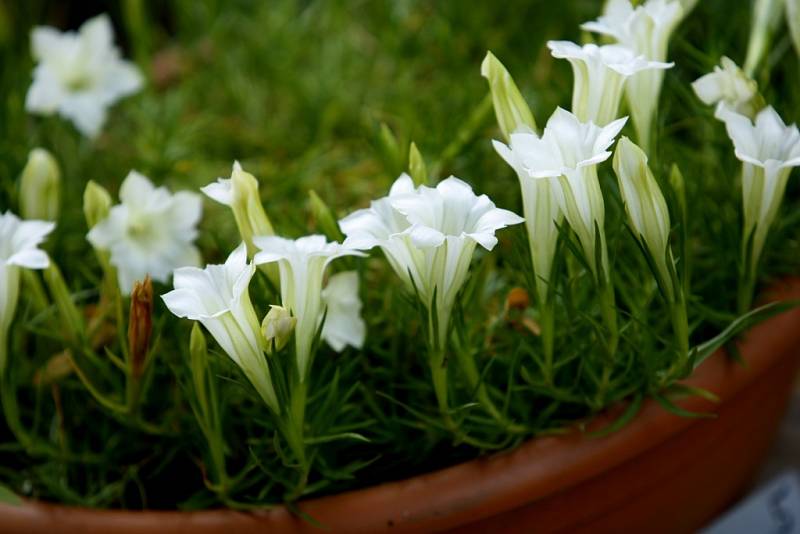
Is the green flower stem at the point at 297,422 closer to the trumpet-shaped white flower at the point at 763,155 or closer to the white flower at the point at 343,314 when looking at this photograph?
the white flower at the point at 343,314

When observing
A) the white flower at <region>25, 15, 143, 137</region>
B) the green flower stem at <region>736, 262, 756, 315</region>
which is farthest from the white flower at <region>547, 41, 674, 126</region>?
the white flower at <region>25, 15, 143, 137</region>

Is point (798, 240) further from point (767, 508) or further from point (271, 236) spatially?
point (271, 236)

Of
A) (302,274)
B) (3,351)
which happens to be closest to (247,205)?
(302,274)

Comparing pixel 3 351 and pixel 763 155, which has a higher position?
pixel 763 155

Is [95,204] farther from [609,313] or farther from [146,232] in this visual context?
[609,313]

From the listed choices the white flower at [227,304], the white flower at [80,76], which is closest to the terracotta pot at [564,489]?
the white flower at [227,304]

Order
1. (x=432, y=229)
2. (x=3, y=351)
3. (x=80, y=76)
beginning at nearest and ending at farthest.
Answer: (x=432, y=229) < (x=3, y=351) < (x=80, y=76)
